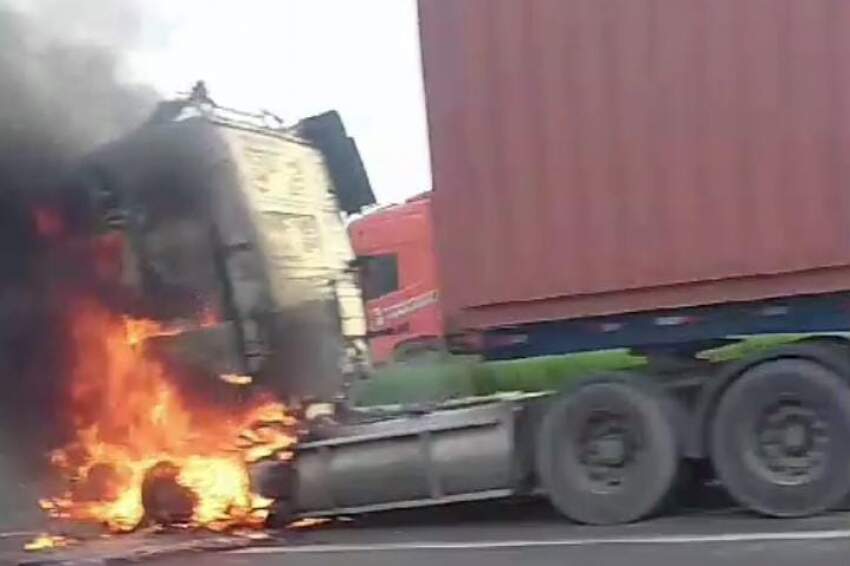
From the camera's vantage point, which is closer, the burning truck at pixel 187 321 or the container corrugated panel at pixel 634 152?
the container corrugated panel at pixel 634 152

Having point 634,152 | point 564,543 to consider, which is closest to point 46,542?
point 564,543

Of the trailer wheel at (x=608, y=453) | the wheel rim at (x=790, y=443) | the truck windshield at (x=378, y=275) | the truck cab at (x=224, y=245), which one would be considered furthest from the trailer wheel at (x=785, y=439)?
the truck windshield at (x=378, y=275)

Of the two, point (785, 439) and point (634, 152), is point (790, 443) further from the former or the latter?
point (634, 152)

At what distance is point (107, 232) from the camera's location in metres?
11.5

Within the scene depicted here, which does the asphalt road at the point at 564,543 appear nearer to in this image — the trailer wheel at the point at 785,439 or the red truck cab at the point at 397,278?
the trailer wheel at the point at 785,439

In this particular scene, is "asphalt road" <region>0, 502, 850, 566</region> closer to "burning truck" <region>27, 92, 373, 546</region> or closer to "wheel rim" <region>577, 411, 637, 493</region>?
"wheel rim" <region>577, 411, 637, 493</region>

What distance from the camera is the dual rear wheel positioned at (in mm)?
9375

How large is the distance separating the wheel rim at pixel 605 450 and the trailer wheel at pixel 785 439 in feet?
1.93

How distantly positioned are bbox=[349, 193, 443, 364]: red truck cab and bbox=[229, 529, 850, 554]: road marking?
2793 mm

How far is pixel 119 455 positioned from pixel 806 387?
4875mm

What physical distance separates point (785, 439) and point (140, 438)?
456 centimetres

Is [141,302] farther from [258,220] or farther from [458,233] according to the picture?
[458,233]

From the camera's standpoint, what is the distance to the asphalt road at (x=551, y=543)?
8.34 metres

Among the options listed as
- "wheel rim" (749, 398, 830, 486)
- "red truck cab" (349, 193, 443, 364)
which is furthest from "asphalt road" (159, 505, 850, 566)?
"red truck cab" (349, 193, 443, 364)
